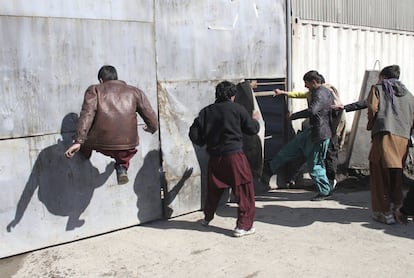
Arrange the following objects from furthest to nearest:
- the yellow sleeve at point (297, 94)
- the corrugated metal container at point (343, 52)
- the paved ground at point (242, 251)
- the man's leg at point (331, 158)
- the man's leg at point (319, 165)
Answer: the corrugated metal container at point (343, 52) < the man's leg at point (331, 158) < the yellow sleeve at point (297, 94) < the man's leg at point (319, 165) < the paved ground at point (242, 251)

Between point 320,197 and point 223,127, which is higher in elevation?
point 223,127

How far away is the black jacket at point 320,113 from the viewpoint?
219 inches

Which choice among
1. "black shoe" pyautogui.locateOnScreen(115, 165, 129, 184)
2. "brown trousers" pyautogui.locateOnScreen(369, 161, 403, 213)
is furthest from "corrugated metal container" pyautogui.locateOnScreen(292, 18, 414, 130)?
"black shoe" pyautogui.locateOnScreen(115, 165, 129, 184)

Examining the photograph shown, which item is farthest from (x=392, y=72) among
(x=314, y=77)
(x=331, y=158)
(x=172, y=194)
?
(x=172, y=194)

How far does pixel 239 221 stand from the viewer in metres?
4.74

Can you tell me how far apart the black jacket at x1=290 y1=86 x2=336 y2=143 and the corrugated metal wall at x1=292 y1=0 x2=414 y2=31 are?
1402mm

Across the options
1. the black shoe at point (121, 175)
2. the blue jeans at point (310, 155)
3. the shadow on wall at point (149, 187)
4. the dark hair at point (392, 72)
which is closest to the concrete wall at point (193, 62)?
the shadow on wall at point (149, 187)

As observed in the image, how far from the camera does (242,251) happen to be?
437 cm

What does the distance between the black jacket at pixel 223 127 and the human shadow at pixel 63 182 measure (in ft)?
3.54

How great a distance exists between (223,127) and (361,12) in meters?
4.42

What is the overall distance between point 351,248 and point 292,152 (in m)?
1.95

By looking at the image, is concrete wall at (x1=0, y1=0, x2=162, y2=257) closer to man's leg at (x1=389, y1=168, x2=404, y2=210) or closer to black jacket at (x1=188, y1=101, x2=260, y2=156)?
black jacket at (x1=188, y1=101, x2=260, y2=156)

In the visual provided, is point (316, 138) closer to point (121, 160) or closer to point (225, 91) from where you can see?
point (225, 91)

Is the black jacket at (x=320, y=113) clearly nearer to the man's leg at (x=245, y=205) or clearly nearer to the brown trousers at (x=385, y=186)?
the brown trousers at (x=385, y=186)
